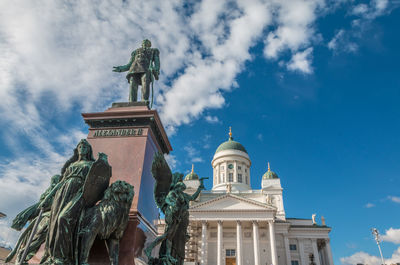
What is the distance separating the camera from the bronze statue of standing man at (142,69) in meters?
6.02

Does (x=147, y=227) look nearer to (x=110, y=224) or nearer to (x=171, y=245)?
(x=171, y=245)

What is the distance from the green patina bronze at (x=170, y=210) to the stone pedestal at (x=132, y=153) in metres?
0.24

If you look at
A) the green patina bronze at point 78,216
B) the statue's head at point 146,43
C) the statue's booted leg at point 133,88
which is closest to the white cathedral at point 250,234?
the statue's booted leg at point 133,88

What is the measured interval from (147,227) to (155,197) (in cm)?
48

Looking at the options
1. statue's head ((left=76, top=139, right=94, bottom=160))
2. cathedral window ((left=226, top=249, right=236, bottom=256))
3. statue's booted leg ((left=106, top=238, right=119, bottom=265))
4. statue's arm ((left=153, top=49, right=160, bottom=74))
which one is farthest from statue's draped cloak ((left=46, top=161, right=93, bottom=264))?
cathedral window ((left=226, top=249, right=236, bottom=256))

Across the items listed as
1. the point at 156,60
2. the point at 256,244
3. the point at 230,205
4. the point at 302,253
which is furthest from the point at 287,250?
the point at 156,60

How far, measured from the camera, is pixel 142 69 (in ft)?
19.9

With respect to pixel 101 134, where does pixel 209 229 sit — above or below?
above

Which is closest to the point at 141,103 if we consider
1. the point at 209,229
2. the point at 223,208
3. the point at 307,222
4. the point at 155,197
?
the point at 155,197

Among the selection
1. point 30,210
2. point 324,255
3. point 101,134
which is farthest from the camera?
point 324,255

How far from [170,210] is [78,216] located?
4.22 ft

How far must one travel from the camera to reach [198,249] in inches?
1789

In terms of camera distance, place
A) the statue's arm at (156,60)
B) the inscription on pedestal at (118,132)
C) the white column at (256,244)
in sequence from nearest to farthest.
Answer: the inscription on pedestal at (118,132) < the statue's arm at (156,60) < the white column at (256,244)

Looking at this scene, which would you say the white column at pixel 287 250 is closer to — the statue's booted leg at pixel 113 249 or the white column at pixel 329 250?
the white column at pixel 329 250
